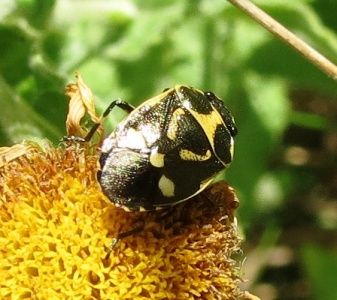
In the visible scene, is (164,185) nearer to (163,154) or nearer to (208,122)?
(163,154)

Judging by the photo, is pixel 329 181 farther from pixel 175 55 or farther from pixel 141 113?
pixel 141 113

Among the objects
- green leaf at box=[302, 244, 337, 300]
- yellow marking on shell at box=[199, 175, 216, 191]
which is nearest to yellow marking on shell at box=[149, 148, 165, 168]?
yellow marking on shell at box=[199, 175, 216, 191]

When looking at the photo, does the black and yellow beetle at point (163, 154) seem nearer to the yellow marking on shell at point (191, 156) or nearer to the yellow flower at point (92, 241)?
the yellow marking on shell at point (191, 156)

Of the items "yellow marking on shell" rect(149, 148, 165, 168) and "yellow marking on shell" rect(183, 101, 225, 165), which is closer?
"yellow marking on shell" rect(149, 148, 165, 168)

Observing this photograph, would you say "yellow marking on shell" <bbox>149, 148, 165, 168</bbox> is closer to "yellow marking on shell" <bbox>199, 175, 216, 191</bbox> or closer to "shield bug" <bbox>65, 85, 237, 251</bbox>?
"shield bug" <bbox>65, 85, 237, 251</bbox>

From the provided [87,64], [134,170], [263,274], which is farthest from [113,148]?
[263,274]

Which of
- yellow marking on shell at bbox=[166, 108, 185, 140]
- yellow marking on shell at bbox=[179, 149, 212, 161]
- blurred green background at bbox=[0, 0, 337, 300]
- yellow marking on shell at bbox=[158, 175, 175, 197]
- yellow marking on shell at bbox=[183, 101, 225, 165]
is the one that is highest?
blurred green background at bbox=[0, 0, 337, 300]

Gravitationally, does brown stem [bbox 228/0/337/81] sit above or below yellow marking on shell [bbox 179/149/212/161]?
above

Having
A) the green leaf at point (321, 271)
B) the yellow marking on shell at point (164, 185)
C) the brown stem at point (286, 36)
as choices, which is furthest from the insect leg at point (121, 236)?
the green leaf at point (321, 271)
